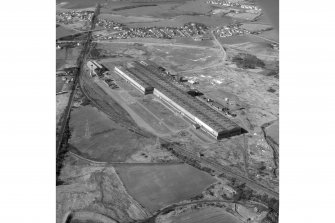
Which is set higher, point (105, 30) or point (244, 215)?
point (105, 30)

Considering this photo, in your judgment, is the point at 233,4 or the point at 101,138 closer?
the point at 101,138

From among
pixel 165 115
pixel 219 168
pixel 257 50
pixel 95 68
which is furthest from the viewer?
pixel 257 50

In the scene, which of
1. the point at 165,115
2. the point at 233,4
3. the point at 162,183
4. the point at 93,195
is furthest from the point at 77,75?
the point at 233,4

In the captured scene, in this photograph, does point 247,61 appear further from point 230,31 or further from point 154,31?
point 154,31

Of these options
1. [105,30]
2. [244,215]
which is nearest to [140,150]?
[244,215]

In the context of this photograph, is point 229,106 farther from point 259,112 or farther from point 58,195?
point 58,195

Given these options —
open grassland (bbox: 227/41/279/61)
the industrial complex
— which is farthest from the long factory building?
open grassland (bbox: 227/41/279/61)
